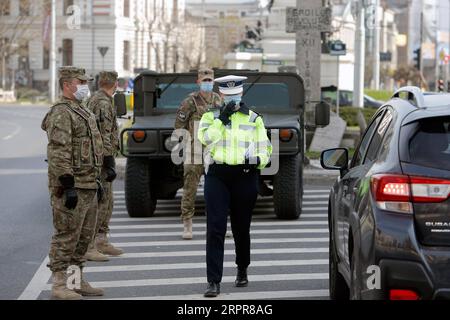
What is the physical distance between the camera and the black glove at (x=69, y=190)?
30.6 ft

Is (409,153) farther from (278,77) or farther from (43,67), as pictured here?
(43,67)

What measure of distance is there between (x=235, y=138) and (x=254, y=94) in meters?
7.11

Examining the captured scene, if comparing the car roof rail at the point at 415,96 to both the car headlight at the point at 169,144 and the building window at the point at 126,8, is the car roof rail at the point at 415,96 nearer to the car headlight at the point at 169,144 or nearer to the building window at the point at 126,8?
the car headlight at the point at 169,144

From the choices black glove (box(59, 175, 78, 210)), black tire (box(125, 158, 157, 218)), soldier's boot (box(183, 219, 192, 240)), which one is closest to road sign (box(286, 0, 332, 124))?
black tire (box(125, 158, 157, 218))

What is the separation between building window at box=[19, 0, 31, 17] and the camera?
7994 centimetres

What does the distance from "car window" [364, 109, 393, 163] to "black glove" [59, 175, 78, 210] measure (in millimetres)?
2573

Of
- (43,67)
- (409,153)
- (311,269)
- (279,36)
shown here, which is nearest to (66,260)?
(311,269)

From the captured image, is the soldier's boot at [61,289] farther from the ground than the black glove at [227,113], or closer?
closer

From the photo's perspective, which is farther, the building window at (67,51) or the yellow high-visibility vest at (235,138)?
the building window at (67,51)

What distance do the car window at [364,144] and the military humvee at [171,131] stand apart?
6.07 m

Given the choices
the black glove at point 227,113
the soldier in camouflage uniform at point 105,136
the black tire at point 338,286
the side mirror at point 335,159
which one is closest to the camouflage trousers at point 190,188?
the soldier in camouflage uniform at point 105,136

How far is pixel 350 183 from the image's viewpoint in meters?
7.91

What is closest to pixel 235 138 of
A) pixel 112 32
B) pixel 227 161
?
pixel 227 161

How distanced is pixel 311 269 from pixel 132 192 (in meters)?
4.48
